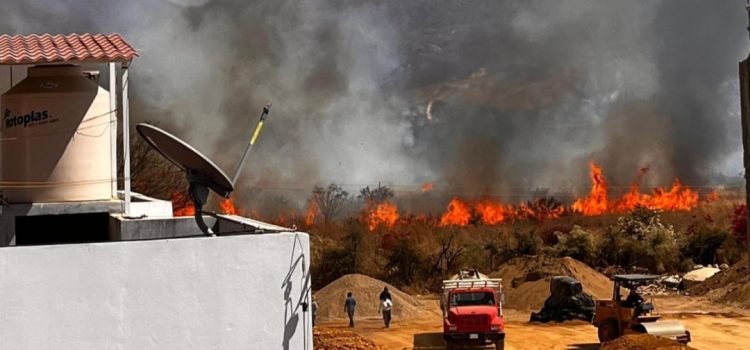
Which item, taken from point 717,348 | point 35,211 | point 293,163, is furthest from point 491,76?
point 35,211

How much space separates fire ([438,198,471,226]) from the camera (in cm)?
5441

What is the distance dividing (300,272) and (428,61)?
56219 mm

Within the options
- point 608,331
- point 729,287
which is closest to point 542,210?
point 729,287

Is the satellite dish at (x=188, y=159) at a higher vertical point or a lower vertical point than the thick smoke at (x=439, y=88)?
lower

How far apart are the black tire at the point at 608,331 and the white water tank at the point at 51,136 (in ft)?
44.0

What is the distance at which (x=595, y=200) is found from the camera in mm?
57094

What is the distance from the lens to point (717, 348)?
78.8ft

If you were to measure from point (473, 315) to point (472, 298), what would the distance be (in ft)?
3.66

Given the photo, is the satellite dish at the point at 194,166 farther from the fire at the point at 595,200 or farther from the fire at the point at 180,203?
the fire at the point at 595,200

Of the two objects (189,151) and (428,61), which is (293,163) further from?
(189,151)

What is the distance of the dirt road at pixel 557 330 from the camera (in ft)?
81.5

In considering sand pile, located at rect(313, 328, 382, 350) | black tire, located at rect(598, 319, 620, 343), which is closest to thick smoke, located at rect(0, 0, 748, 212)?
sand pile, located at rect(313, 328, 382, 350)

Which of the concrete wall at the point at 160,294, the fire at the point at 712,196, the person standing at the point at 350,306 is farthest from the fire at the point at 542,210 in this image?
the concrete wall at the point at 160,294

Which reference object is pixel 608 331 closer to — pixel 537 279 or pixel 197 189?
pixel 537 279
